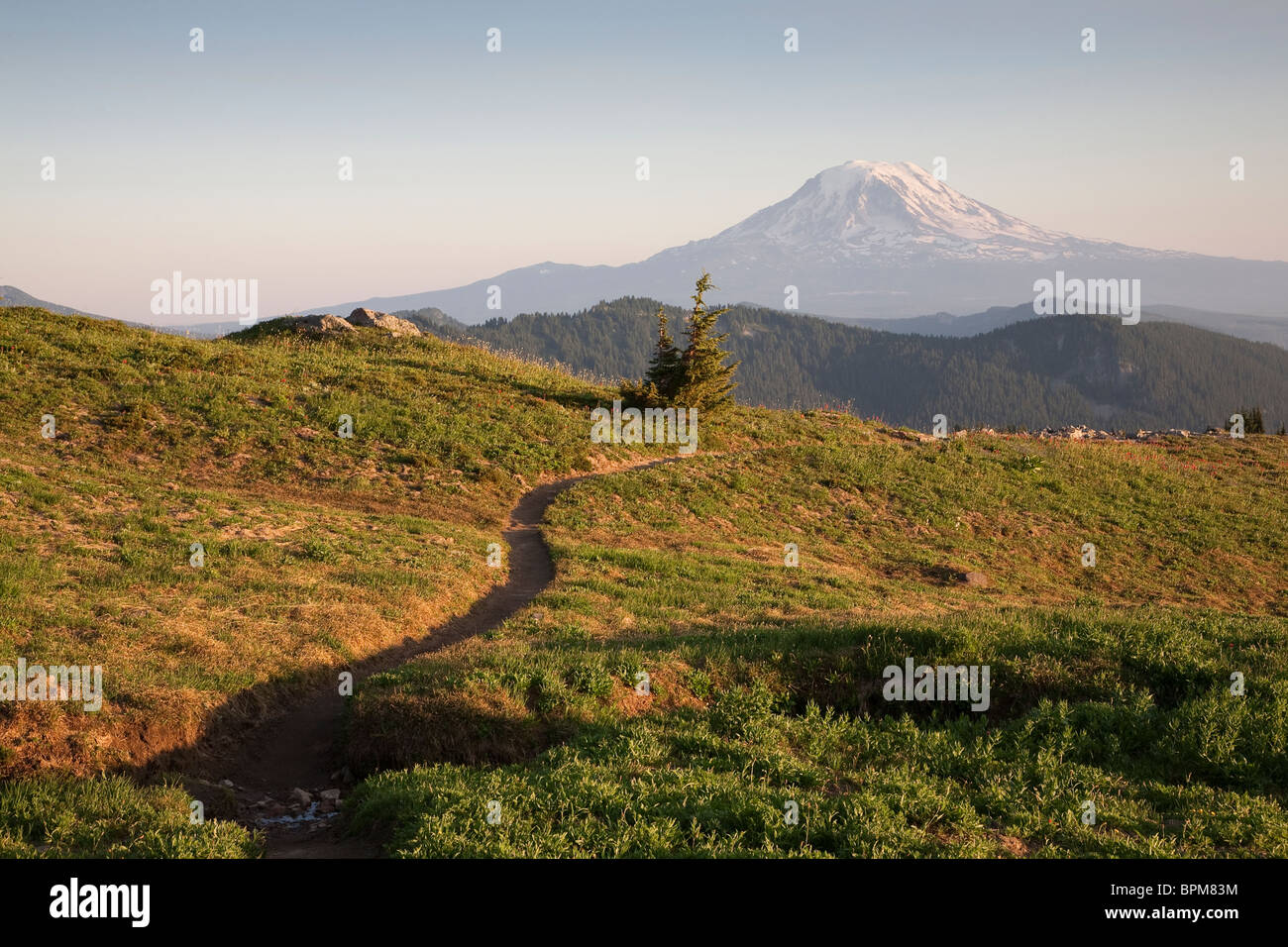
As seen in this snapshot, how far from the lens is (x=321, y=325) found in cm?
4150

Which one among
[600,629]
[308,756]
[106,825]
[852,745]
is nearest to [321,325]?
[600,629]

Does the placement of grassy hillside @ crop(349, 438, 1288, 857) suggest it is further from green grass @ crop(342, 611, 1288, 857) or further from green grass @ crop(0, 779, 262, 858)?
green grass @ crop(0, 779, 262, 858)

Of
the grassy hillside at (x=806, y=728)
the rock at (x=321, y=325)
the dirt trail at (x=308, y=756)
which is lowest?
the dirt trail at (x=308, y=756)

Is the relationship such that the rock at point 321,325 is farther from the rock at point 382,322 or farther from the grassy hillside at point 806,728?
the grassy hillside at point 806,728

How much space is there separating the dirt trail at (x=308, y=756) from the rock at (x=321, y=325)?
2853 centimetres

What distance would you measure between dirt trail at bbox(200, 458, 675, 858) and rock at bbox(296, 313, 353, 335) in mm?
28530

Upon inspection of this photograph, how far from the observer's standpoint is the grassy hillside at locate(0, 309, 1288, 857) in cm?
789

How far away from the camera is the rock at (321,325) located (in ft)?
135

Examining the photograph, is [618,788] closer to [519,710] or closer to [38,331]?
[519,710]

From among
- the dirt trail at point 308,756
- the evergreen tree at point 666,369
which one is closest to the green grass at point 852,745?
the dirt trail at point 308,756

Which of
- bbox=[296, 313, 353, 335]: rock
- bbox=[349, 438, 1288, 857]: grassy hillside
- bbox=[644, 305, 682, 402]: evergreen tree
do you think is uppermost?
bbox=[296, 313, 353, 335]: rock

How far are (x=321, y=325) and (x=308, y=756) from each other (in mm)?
34990

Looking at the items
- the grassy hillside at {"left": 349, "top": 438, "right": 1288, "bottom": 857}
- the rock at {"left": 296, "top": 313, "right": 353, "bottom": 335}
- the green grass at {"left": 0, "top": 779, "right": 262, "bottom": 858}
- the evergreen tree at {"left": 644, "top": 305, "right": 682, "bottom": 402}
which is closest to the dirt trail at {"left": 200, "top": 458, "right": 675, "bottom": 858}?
the grassy hillside at {"left": 349, "top": 438, "right": 1288, "bottom": 857}
